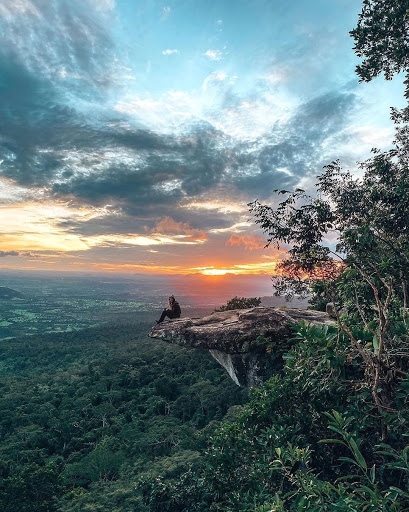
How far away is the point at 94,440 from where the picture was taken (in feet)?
135

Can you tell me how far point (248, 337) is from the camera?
8.60 meters

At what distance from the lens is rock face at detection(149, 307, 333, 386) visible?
8.45m

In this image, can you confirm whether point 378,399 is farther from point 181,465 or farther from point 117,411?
point 117,411

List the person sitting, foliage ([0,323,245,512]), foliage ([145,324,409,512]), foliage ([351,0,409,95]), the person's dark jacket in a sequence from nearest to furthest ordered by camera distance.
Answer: foliage ([145,324,409,512]) → foliage ([351,0,409,95]) → the person sitting → the person's dark jacket → foliage ([0,323,245,512])

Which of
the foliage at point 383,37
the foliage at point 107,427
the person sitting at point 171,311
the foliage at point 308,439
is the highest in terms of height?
the foliage at point 383,37

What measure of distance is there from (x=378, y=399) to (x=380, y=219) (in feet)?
21.6

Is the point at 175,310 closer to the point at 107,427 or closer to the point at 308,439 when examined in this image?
the point at 308,439

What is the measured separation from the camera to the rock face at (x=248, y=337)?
8.45m

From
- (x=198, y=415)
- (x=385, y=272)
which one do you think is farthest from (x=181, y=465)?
(x=385, y=272)

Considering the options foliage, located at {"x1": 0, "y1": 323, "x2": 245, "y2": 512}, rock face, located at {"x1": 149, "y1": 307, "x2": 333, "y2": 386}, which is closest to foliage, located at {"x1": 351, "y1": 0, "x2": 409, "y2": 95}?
rock face, located at {"x1": 149, "y1": 307, "x2": 333, "y2": 386}

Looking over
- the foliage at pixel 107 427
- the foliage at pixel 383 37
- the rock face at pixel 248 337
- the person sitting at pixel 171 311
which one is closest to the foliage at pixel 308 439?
the rock face at pixel 248 337

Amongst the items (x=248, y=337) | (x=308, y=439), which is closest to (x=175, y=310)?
(x=248, y=337)

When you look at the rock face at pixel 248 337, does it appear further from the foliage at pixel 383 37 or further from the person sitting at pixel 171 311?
the foliage at pixel 383 37

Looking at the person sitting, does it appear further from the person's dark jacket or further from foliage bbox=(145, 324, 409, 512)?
foliage bbox=(145, 324, 409, 512)
